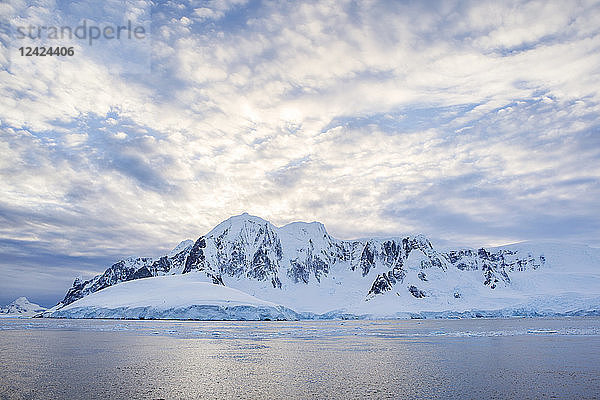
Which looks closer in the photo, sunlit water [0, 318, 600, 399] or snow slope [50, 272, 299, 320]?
A: sunlit water [0, 318, 600, 399]

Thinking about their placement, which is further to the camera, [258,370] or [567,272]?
[567,272]

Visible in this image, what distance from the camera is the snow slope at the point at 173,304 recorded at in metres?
102

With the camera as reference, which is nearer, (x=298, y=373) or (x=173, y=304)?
(x=298, y=373)

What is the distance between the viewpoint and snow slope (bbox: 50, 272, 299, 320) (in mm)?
102188

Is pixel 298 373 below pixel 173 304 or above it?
below

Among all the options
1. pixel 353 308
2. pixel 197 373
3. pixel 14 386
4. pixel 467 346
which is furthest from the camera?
pixel 353 308

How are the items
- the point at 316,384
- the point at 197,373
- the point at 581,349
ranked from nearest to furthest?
1. the point at 316,384
2. the point at 197,373
3. the point at 581,349

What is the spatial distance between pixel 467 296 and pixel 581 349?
480 feet

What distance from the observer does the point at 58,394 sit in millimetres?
17719

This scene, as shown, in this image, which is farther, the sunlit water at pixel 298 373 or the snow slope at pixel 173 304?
the snow slope at pixel 173 304

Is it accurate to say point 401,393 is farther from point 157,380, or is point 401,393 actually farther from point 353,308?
point 353,308

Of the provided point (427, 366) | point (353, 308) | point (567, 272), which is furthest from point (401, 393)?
point (567, 272)

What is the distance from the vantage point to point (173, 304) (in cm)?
10244

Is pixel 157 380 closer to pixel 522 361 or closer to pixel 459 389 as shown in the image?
pixel 459 389
